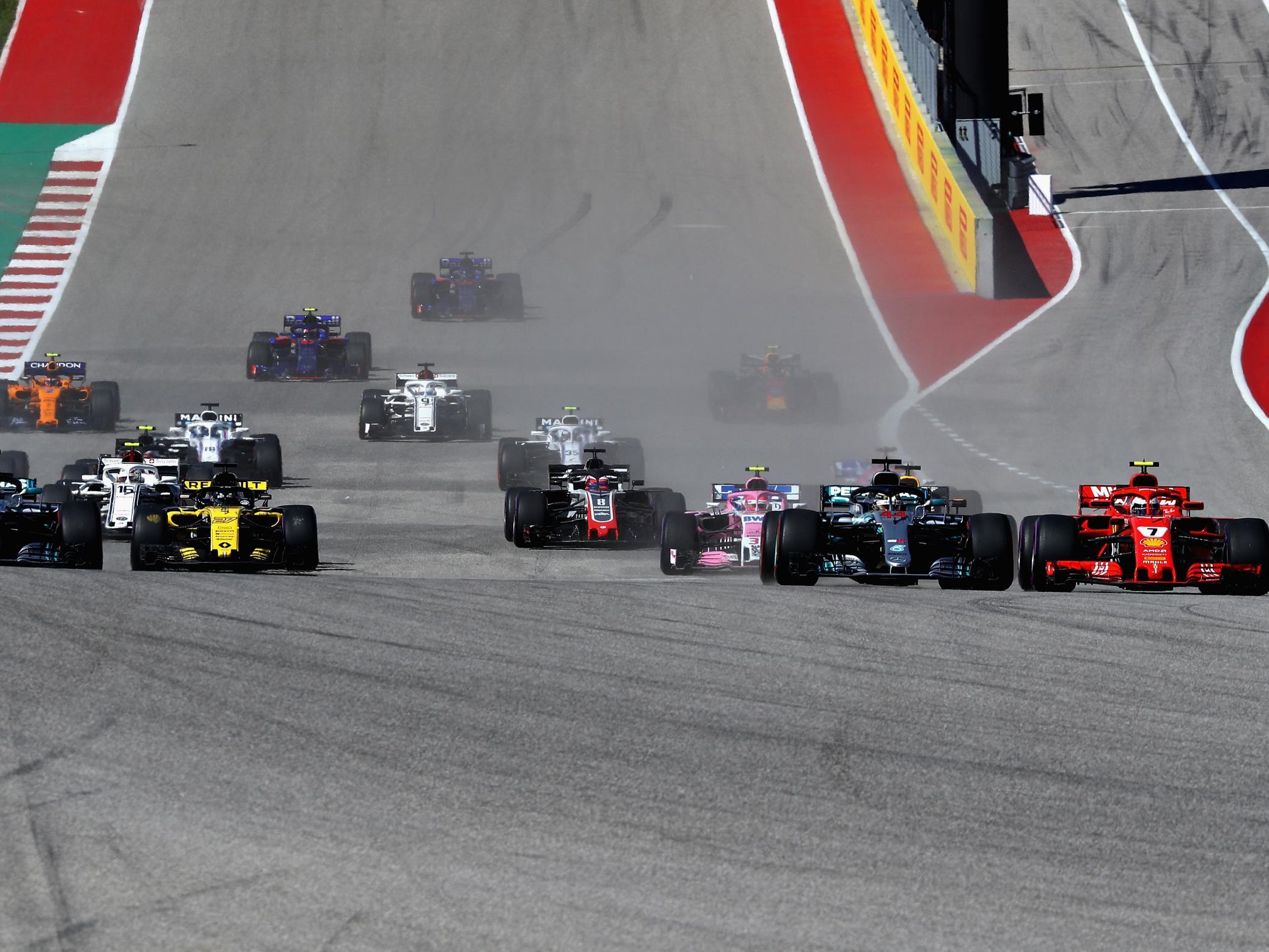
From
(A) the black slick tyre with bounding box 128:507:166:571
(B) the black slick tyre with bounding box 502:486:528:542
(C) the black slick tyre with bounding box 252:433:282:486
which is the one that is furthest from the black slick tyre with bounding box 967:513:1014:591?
(C) the black slick tyre with bounding box 252:433:282:486

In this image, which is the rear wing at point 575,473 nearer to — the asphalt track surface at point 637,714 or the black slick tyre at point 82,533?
the asphalt track surface at point 637,714

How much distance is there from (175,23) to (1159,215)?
29741 mm

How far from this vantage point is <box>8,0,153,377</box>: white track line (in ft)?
145

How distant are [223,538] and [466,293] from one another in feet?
73.1

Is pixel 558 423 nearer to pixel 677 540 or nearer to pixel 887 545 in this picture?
pixel 677 540

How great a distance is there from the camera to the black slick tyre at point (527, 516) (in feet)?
82.3

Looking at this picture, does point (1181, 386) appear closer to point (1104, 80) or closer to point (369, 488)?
point (369, 488)

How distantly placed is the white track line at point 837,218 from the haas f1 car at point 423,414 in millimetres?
7031

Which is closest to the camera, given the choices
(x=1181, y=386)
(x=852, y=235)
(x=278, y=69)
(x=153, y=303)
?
(x=1181, y=386)

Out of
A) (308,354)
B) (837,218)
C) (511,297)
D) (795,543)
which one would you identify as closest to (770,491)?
(795,543)

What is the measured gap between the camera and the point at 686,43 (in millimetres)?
59594

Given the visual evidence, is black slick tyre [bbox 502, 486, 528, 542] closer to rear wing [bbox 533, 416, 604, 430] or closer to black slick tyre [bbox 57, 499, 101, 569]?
rear wing [bbox 533, 416, 604, 430]

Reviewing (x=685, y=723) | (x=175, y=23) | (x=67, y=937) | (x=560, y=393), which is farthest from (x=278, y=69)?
(x=67, y=937)

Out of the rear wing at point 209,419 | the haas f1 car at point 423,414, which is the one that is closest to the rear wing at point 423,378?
the haas f1 car at point 423,414
